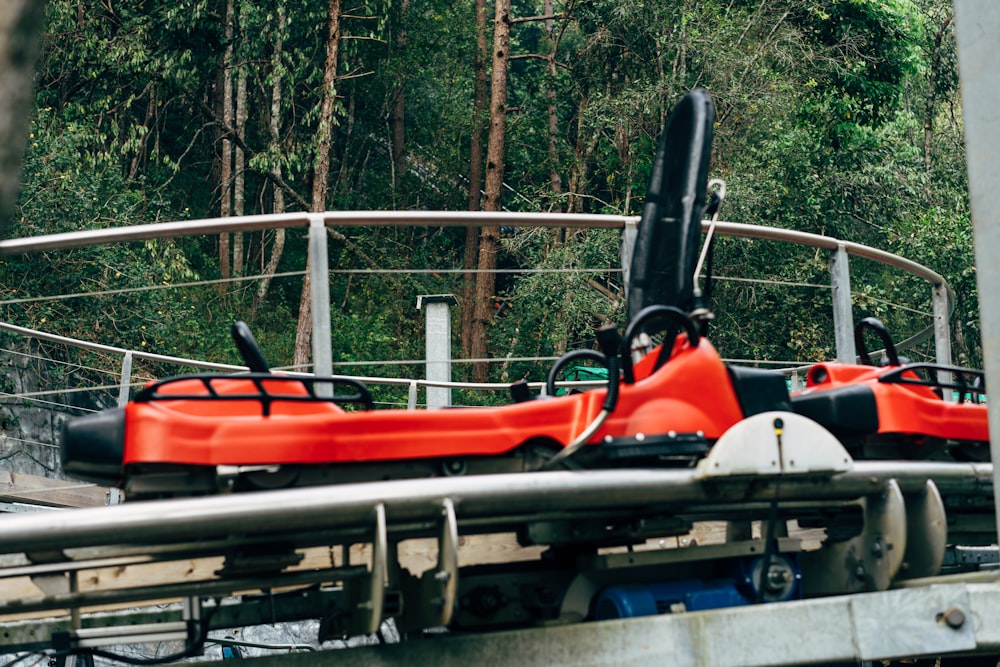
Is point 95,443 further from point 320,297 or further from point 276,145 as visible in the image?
point 276,145

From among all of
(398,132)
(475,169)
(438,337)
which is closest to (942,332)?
(438,337)

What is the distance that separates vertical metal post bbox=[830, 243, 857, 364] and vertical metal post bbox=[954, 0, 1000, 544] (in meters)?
1.19

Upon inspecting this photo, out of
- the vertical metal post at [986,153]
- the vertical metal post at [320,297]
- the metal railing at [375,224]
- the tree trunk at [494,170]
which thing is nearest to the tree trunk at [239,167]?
the tree trunk at [494,170]

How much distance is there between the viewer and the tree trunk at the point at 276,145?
20344 mm

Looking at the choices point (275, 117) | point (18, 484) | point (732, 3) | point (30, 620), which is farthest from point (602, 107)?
point (30, 620)

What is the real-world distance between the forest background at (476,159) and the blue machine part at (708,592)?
12.0 m

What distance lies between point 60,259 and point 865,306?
39.2 feet

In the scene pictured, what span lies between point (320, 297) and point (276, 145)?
18376 millimetres

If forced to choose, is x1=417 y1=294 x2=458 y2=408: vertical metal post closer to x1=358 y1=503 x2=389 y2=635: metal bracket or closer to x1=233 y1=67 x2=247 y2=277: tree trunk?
x1=358 y1=503 x2=389 y2=635: metal bracket

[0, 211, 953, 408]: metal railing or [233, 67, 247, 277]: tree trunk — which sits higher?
[233, 67, 247, 277]: tree trunk

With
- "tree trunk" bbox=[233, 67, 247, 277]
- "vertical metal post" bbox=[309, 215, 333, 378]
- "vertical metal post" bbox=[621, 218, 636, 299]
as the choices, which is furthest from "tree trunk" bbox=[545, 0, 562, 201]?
"vertical metal post" bbox=[309, 215, 333, 378]

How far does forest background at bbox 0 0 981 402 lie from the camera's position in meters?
17.2

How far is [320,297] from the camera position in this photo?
3324 millimetres

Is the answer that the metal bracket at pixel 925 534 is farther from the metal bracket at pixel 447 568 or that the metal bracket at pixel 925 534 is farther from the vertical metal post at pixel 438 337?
the vertical metal post at pixel 438 337
